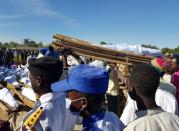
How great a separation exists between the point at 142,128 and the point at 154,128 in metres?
0.07

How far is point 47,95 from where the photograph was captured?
2588 millimetres

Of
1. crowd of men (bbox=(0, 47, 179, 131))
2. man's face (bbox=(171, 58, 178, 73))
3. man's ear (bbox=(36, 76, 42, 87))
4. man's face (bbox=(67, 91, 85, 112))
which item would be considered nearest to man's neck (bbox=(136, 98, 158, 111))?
crowd of men (bbox=(0, 47, 179, 131))

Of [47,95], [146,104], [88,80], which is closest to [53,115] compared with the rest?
[47,95]

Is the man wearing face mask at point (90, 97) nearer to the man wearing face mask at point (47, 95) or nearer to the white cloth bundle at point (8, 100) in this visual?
the man wearing face mask at point (47, 95)

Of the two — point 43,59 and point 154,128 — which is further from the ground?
point 43,59

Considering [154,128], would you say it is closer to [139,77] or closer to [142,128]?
[142,128]

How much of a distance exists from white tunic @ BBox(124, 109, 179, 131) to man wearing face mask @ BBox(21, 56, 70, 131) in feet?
1.86

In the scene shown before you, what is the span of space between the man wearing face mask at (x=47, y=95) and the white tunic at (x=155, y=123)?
57cm

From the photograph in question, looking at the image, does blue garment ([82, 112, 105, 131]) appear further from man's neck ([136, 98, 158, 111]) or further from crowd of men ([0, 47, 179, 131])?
man's neck ([136, 98, 158, 111])

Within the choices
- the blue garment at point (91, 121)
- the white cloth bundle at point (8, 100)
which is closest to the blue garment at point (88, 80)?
the blue garment at point (91, 121)

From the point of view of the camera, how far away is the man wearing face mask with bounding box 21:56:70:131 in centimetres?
246

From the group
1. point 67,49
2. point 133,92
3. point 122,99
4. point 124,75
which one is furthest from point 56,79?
point 122,99

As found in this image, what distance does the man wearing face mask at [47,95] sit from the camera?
2.46 m

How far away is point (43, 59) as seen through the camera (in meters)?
2.70
